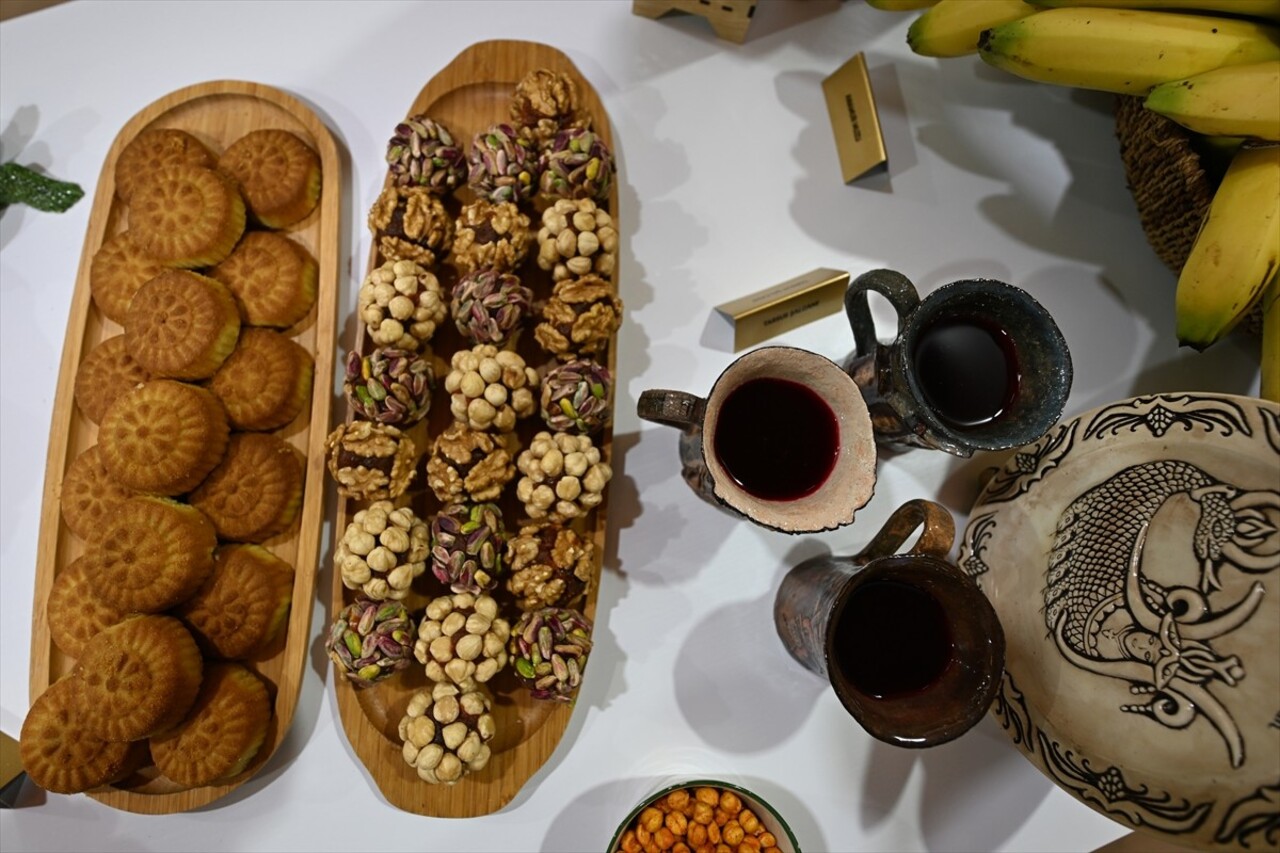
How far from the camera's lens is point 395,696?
924 millimetres

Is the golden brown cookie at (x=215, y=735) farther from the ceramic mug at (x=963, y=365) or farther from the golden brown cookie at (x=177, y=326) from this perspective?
the ceramic mug at (x=963, y=365)

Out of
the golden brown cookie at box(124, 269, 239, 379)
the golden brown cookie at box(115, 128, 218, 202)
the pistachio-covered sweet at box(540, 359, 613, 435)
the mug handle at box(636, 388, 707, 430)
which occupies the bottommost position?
the mug handle at box(636, 388, 707, 430)

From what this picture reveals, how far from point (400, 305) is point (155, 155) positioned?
46cm

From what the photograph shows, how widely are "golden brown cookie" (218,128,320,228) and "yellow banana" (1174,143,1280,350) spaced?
45.0 inches

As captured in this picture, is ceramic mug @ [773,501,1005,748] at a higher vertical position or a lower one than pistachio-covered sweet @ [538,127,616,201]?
lower

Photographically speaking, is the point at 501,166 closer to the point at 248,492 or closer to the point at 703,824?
the point at 248,492

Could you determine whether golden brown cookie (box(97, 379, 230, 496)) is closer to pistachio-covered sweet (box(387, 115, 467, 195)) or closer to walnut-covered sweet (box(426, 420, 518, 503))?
walnut-covered sweet (box(426, 420, 518, 503))

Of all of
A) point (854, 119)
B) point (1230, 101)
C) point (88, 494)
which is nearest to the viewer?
point (1230, 101)

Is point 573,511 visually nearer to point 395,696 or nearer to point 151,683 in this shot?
point 395,696

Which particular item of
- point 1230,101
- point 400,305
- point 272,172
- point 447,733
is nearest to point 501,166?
point 400,305

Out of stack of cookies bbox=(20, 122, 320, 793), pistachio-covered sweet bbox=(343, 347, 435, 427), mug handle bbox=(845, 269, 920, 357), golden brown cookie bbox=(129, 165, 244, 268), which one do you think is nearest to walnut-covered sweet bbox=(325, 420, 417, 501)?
pistachio-covered sweet bbox=(343, 347, 435, 427)

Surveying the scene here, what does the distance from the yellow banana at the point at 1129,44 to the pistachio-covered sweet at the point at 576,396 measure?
0.61 m

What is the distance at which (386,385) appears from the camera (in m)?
0.88

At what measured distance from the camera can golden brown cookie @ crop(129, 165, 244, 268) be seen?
3.12 ft
